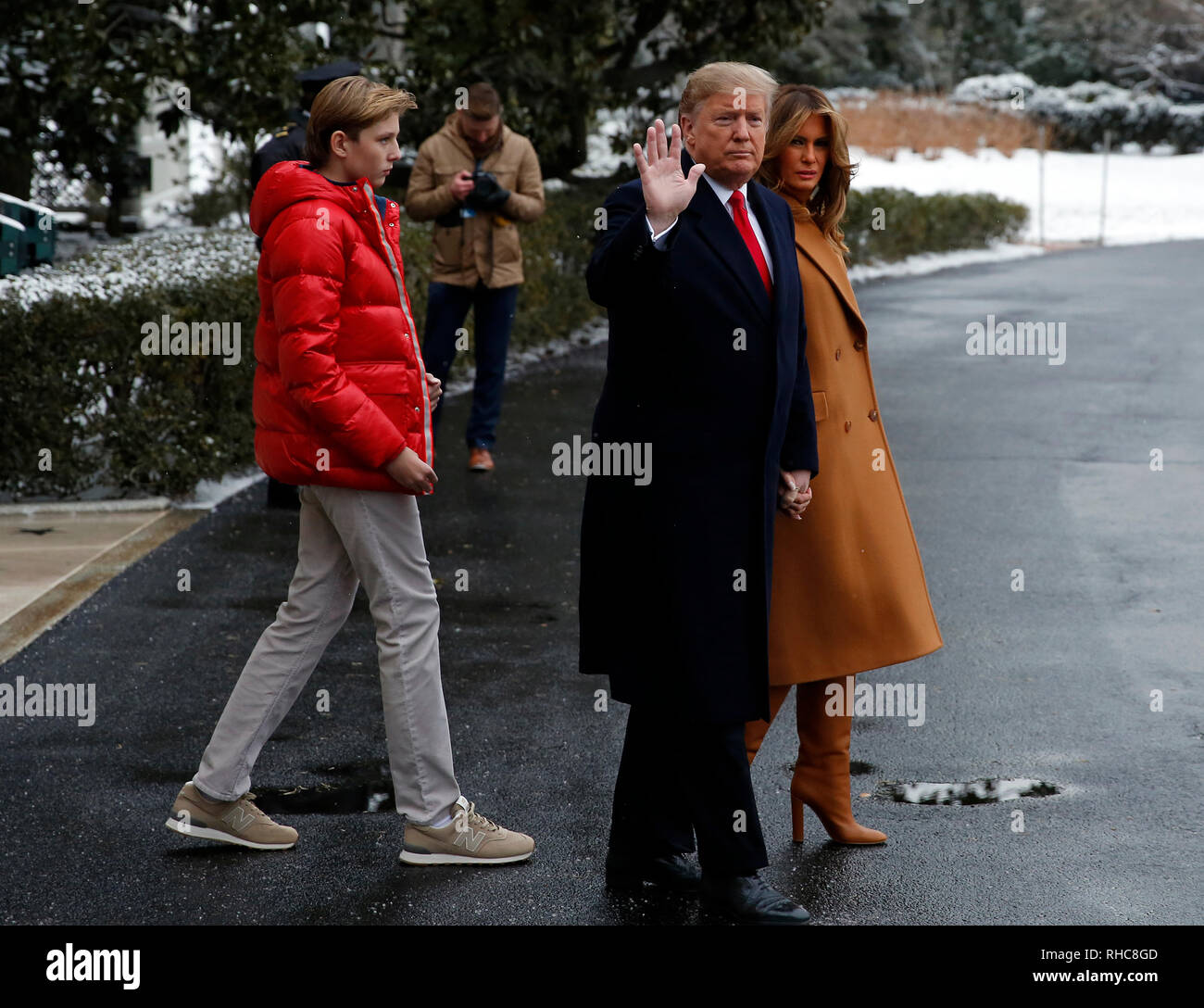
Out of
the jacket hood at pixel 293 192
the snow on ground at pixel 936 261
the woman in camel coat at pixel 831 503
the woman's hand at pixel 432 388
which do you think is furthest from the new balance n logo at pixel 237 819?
the snow on ground at pixel 936 261

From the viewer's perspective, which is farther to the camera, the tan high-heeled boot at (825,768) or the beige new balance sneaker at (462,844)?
the tan high-heeled boot at (825,768)

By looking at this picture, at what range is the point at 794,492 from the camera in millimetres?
3951

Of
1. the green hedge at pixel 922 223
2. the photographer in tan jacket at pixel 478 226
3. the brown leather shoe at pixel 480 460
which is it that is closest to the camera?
the photographer in tan jacket at pixel 478 226

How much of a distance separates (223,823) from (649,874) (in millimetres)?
1106

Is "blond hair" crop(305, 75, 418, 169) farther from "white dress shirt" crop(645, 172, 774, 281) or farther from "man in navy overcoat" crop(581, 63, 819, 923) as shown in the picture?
"white dress shirt" crop(645, 172, 774, 281)

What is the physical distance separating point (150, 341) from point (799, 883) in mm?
5037

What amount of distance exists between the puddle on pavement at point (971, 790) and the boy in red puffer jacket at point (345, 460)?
118 centimetres

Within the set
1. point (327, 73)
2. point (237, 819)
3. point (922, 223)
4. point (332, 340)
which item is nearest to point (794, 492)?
point (332, 340)

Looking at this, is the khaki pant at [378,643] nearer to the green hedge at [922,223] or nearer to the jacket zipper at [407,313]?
the jacket zipper at [407,313]

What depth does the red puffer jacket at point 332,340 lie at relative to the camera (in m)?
3.91

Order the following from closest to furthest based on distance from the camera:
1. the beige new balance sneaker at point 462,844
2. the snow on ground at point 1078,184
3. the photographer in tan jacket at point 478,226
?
1. the beige new balance sneaker at point 462,844
2. the photographer in tan jacket at point 478,226
3. the snow on ground at point 1078,184

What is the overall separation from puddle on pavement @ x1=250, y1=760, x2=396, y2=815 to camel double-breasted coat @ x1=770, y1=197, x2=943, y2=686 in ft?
4.11

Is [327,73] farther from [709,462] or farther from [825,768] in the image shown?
[825,768]
